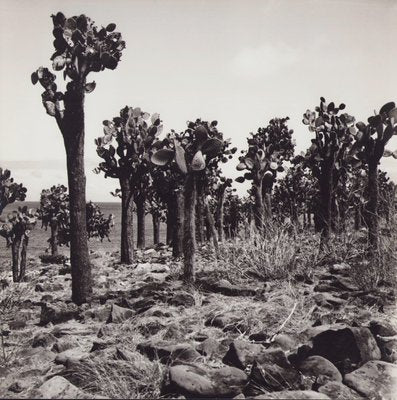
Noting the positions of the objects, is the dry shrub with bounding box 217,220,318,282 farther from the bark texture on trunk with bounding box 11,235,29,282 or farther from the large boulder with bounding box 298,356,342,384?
the bark texture on trunk with bounding box 11,235,29,282

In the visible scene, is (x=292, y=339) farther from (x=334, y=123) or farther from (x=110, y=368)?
(x=334, y=123)

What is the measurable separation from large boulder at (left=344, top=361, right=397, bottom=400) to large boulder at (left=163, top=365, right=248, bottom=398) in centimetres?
87

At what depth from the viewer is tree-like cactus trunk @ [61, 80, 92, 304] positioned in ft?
25.0

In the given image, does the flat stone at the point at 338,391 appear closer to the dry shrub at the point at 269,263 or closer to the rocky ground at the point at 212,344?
the rocky ground at the point at 212,344

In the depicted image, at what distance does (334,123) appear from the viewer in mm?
12180

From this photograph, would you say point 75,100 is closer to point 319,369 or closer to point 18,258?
point 319,369

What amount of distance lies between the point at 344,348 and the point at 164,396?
171 cm

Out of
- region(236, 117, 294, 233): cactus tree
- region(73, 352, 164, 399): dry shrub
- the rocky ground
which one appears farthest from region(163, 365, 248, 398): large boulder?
region(236, 117, 294, 233): cactus tree

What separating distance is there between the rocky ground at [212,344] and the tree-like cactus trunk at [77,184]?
40 cm

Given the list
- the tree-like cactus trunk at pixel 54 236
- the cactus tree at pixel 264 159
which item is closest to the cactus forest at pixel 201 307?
the cactus tree at pixel 264 159

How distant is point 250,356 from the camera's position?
3.84 metres

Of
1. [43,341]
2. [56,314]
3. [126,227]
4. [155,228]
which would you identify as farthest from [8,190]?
[155,228]

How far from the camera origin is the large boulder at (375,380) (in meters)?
3.28

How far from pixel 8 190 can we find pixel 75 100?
6.99 m
